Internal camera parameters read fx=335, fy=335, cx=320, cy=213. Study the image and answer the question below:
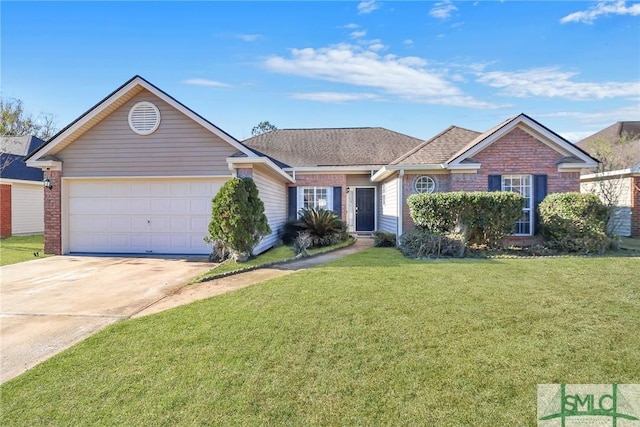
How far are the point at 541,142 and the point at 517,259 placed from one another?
5142 mm

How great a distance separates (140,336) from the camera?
4031 millimetres

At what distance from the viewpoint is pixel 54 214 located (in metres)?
10.3

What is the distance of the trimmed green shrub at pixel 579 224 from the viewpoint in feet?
30.2

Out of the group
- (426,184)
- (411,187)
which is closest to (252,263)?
(411,187)

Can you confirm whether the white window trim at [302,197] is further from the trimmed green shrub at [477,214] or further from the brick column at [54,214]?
the brick column at [54,214]

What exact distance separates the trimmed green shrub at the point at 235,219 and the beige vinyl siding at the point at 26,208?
45.2 feet

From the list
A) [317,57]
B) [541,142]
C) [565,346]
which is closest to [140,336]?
[565,346]

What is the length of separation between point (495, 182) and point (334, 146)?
27.6 ft

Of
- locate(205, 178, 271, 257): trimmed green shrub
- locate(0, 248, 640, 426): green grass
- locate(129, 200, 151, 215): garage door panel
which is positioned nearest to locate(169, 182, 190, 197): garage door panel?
locate(129, 200, 151, 215): garage door panel

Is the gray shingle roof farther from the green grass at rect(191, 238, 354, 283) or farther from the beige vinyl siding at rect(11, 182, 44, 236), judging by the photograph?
the beige vinyl siding at rect(11, 182, 44, 236)

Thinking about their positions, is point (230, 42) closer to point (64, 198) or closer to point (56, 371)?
point (64, 198)

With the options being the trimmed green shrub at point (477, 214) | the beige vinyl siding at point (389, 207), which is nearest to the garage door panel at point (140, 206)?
the beige vinyl siding at point (389, 207)

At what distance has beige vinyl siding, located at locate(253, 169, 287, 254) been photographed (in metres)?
10.3

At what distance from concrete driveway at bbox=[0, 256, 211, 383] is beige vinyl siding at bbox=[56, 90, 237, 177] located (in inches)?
106
